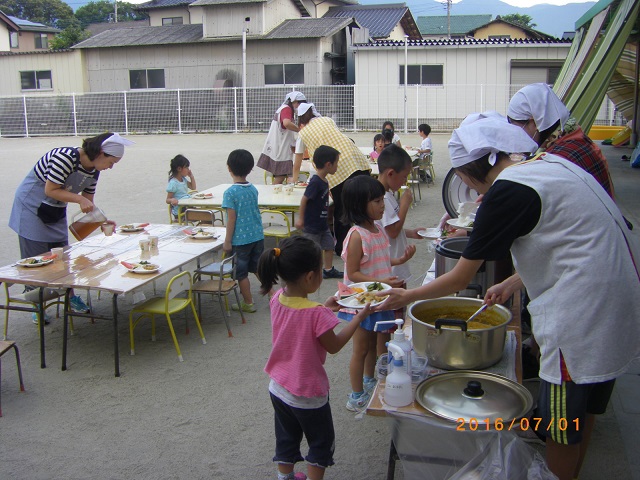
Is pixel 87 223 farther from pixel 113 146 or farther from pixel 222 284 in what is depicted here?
pixel 222 284

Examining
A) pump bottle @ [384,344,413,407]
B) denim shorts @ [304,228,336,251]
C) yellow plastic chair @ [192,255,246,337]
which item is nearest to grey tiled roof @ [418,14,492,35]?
denim shorts @ [304,228,336,251]

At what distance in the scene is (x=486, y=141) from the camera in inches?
95.4

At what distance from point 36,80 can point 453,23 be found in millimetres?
34772

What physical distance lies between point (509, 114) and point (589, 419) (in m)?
1.99

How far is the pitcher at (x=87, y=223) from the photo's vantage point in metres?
5.38

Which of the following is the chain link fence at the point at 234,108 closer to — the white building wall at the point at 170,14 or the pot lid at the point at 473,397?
the white building wall at the point at 170,14

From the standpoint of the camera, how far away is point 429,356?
257 centimetres

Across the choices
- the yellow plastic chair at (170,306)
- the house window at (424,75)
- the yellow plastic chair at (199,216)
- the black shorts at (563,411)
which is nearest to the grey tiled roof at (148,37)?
the house window at (424,75)

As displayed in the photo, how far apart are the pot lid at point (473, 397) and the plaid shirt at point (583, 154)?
1566 mm

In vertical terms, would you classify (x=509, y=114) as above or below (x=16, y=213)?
above

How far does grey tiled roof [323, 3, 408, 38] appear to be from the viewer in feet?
89.8

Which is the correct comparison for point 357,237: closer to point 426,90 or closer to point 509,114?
point 509,114

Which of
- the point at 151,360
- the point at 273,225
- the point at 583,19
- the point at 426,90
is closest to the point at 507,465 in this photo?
the point at 151,360

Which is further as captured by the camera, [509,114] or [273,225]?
[273,225]
